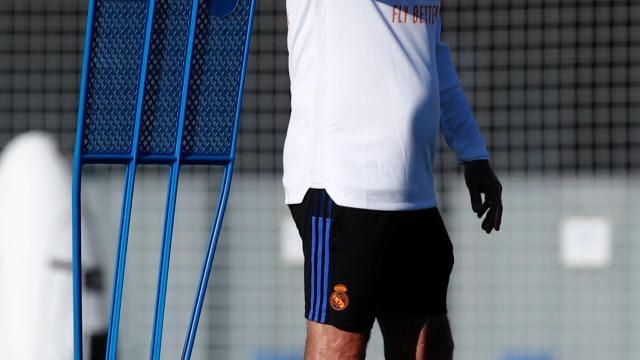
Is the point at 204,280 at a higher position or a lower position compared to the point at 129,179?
lower

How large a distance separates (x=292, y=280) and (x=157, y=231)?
2.04ft

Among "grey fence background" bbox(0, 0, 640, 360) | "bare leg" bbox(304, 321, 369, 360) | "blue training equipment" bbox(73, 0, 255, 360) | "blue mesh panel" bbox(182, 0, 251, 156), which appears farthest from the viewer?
"grey fence background" bbox(0, 0, 640, 360)

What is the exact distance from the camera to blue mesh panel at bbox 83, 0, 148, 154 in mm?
2422

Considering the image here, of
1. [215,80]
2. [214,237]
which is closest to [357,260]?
[214,237]

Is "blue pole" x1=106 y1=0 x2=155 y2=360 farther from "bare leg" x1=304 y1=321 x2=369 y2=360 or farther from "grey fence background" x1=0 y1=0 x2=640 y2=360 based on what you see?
"grey fence background" x1=0 y1=0 x2=640 y2=360

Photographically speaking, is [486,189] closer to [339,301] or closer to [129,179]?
[339,301]

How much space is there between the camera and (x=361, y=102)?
7.56 feet

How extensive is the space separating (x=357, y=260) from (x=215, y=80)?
49 cm

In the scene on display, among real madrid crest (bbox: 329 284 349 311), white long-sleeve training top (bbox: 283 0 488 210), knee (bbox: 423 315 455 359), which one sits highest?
white long-sleeve training top (bbox: 283 0 488 210)

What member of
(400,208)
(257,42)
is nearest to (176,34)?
(400,208)

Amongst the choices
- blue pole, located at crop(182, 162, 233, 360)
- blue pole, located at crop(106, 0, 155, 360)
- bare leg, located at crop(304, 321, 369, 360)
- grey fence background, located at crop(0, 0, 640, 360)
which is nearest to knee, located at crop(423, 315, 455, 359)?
bare leg, located at crop(304, 321, 369, 360)

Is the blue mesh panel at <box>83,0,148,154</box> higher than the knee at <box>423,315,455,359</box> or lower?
higher

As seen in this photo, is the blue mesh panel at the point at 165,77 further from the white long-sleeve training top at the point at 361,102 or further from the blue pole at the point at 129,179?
the white long-sleeve training top at the point at 361,102

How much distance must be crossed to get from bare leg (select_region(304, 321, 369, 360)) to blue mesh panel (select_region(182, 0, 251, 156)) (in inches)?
18.1
